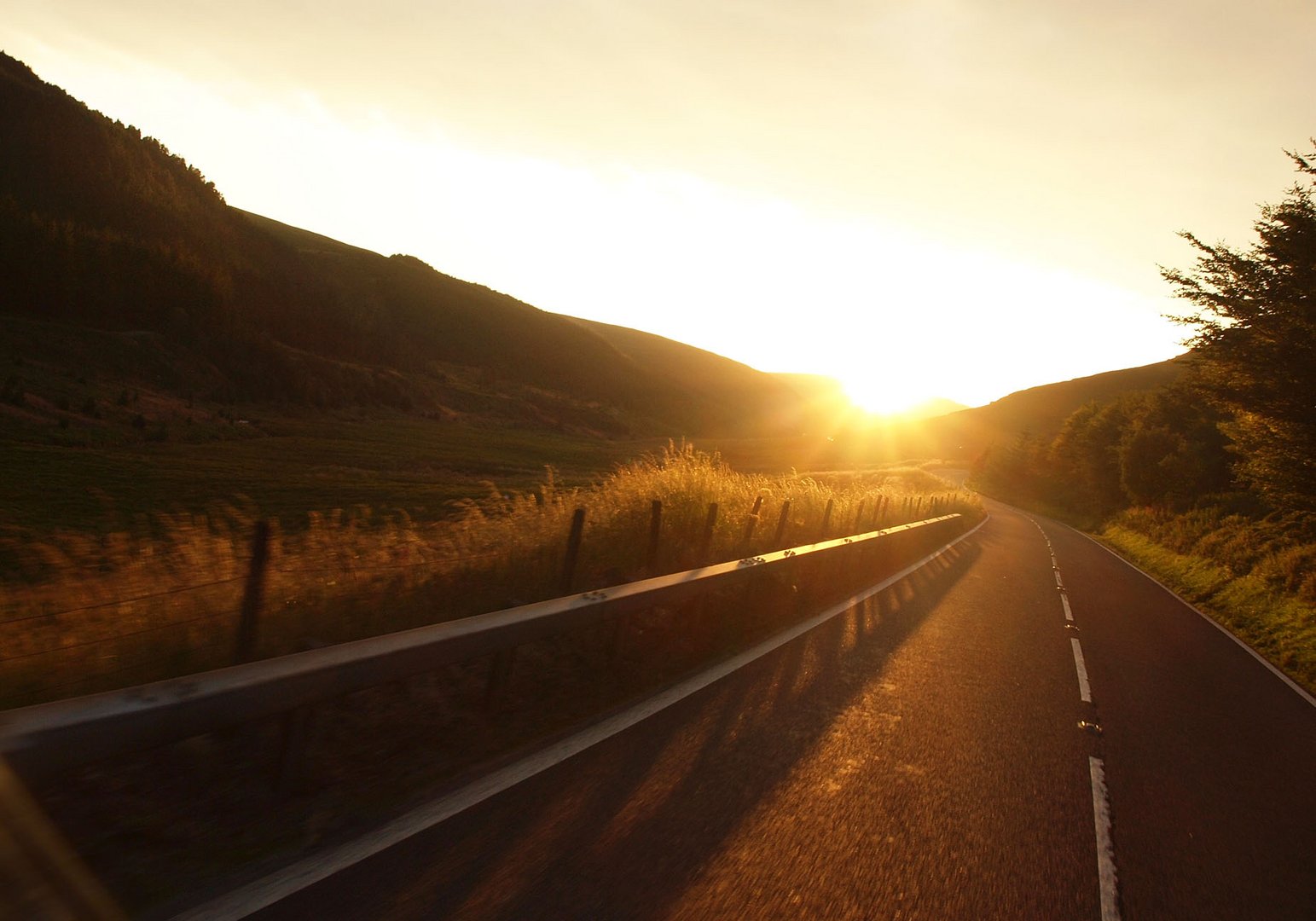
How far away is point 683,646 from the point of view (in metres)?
6.88

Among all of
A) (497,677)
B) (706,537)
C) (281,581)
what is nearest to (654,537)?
(706,537)

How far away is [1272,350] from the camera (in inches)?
592

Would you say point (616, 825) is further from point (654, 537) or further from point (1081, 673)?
point (1081, 673)

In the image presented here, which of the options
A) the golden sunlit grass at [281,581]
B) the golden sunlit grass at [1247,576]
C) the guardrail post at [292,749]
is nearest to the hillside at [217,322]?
the golden sunlit grass at [281,581]

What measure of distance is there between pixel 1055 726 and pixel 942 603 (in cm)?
536

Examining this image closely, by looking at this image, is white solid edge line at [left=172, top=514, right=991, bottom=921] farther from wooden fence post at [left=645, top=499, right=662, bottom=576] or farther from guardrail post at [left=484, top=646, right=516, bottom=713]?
wooden fence post at [left=645, top=499, right=662, bottom=576]

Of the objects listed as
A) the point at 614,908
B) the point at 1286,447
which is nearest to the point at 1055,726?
the point at 614,908

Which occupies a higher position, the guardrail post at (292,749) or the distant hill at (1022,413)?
the distant hill at (1022,413)

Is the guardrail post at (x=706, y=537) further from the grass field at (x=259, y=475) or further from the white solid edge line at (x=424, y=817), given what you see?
the grass field at (x=259, y=475)

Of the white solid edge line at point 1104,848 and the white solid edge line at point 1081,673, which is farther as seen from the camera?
the white solid edge line at point 1081,673

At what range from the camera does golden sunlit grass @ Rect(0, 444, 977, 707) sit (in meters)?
3.85

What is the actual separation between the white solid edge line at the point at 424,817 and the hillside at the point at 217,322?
25996mm

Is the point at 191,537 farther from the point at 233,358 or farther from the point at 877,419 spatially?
the point at 877,419

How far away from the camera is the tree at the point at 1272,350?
14352 millimetres
